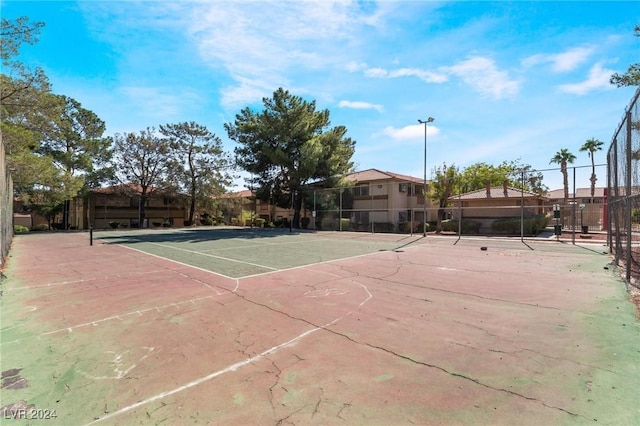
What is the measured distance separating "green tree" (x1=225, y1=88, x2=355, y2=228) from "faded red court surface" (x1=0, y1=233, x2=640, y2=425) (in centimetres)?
→ 2579

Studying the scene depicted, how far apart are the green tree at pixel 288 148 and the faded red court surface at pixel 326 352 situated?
2579cm

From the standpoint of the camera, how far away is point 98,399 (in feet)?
9.41

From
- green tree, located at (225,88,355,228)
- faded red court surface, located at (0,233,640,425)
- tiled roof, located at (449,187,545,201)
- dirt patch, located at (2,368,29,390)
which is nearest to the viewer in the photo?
faded red court surface, located at (0,233,640,425)

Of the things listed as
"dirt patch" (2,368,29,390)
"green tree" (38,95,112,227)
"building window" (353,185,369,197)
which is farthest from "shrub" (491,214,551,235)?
"green tree" (38,95,112,227)

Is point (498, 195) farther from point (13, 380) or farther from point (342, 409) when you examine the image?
point (13, 380)

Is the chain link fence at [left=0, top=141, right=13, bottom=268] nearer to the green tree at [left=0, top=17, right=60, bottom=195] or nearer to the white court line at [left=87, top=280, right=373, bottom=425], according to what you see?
the green tree at [left=0, top=17, right=60, bottom=195]

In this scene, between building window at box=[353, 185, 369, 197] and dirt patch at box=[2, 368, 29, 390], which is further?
building window at box=[353, 185, 369, 197]

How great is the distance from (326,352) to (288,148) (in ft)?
103

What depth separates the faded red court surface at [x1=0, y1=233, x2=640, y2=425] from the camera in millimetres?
2635

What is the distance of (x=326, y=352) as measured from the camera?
3.73 m

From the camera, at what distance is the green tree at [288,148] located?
106 ft

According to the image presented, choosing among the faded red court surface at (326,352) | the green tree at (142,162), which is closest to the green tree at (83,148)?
the green tree at (142,162)

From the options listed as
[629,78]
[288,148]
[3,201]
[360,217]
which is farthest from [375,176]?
[3,201]

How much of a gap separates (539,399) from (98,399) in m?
4.02
